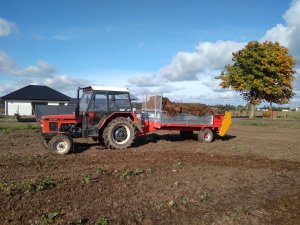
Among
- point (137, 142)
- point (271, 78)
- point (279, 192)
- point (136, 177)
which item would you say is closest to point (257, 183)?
point (279, 192)

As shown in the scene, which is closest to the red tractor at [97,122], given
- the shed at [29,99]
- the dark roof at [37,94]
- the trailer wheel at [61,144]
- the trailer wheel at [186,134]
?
the trailer wheel at [61,144]

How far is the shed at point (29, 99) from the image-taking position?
47625 mm

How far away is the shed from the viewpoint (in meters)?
47.6

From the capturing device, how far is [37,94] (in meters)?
49.7

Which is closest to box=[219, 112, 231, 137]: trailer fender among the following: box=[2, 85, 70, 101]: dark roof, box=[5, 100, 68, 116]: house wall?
box=[5, 100, 68, 116]: house wall

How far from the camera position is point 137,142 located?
51.1 ft

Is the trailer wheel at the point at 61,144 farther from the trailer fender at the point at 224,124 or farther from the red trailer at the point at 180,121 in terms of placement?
the trailer fender at the point at 224,124

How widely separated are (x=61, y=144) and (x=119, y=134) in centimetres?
224

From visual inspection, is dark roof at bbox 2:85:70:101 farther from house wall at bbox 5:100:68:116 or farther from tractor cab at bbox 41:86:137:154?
tractor cab at bbox 41:86:137:154

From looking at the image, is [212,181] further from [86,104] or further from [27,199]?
[86,104]

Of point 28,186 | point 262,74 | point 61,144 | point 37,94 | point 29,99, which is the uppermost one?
point 262,74

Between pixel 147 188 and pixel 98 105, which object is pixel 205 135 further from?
pixel 147 188

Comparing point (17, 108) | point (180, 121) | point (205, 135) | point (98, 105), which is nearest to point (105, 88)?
point (98, 105)

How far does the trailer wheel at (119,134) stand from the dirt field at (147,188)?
70cm
